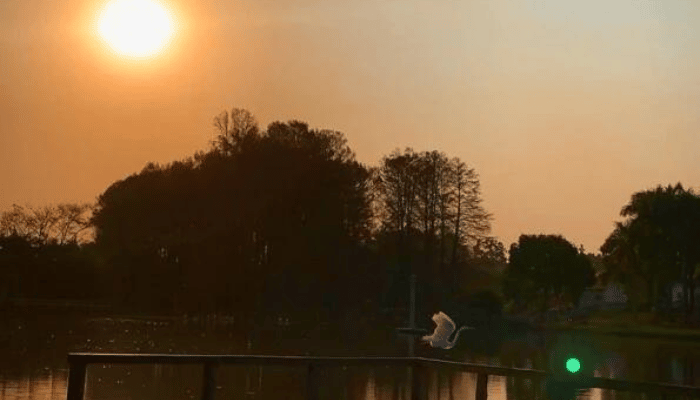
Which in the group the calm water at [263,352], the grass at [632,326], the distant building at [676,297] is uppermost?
the distant building at [676,297]

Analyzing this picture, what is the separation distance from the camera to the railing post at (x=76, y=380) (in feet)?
37.1

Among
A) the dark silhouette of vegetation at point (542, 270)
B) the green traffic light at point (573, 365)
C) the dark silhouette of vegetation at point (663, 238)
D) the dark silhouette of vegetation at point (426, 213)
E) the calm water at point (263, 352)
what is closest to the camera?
the green traffic light at point (573, 365)

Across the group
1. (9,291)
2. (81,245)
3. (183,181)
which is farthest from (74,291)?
(183,181)

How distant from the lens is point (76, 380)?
11.4 m

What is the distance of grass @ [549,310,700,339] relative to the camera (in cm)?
8119

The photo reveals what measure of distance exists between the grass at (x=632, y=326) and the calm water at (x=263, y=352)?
5902 mm

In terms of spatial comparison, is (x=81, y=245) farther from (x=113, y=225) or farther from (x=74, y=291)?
(x=113, y=225)

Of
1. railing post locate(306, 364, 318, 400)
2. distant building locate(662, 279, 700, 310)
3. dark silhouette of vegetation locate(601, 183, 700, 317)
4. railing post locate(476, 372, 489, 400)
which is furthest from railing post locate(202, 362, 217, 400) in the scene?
distant building locate(662, 279, 700, 310)

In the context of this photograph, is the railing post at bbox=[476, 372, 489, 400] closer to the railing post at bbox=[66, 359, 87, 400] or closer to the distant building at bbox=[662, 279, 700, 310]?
the railing post at bbox=[66, 359, 87, 400]

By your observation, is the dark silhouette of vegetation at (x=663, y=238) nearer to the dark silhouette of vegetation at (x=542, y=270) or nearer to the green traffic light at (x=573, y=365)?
the dark silhouette of vegetation at (x=542, y=270)

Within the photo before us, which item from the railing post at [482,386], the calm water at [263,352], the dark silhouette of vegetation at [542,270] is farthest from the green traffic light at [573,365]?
the dark silhouette of vegetation at [542,270]

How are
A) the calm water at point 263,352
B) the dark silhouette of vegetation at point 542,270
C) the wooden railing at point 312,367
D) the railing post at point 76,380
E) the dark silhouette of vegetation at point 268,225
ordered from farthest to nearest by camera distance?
the dark silhouette of vegetation at point 542,270
the dark silhouette of vegetation at point 268,225
the calm water at point 263,352
the railing post at point 76,380
the wooden railing at point 312,367

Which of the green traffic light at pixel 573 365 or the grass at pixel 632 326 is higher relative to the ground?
the grass at pixel 632 326

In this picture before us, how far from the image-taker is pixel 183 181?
7200cm
